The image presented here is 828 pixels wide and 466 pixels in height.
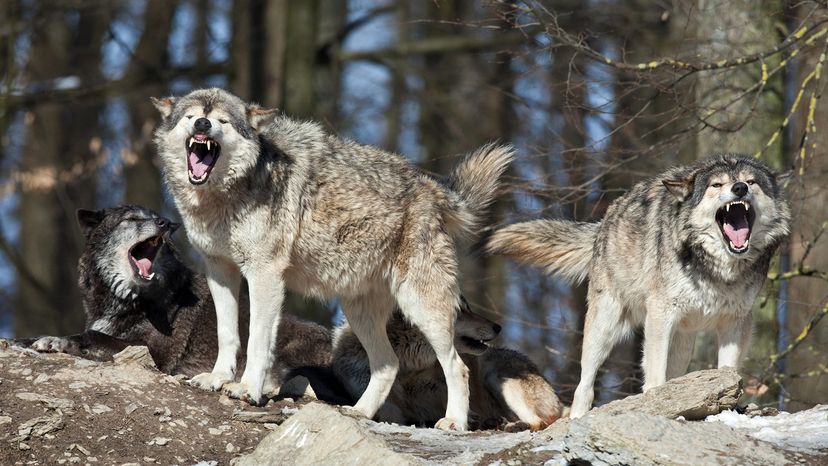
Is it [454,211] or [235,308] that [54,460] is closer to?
[235,308]

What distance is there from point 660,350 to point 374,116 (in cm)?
Result: 1345

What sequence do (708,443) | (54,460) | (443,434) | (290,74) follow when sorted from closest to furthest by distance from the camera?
1. (708,443)
2. (54,460)
3. (443,434)
4. (290,74)

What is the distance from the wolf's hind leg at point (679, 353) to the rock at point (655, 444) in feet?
8.48

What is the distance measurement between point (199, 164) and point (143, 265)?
5.18ft

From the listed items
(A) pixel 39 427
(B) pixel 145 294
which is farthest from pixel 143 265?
(A) pixel 39 427

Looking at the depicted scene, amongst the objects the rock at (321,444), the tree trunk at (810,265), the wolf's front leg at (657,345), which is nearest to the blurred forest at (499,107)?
the tree trunk at (810,265)

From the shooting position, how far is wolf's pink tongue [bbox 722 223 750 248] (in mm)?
7984

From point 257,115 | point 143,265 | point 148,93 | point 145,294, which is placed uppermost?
point 148,93

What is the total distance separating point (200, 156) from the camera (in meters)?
8.20

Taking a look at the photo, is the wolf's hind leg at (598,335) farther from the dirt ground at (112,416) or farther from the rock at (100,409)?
the rock at (100,409)

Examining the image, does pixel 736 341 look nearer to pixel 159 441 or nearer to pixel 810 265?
pixel 810 265

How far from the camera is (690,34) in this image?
11180mm

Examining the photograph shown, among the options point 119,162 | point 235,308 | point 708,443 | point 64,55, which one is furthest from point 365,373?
point 64,55

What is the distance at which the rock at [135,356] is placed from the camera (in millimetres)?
8289
